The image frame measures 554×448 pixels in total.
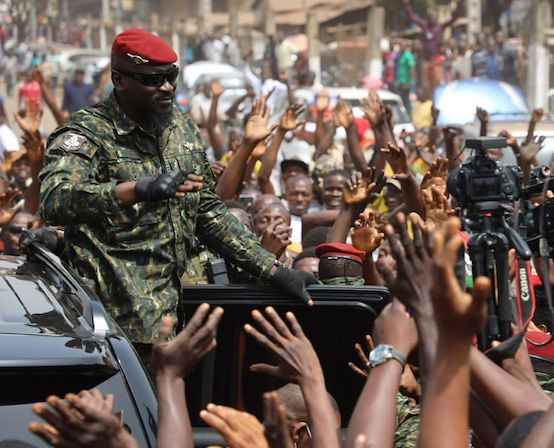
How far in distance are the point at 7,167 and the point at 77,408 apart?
880 cm

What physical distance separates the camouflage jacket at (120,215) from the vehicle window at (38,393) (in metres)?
1.18

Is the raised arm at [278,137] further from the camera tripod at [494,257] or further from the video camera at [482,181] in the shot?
the camera tripod at [494,257]

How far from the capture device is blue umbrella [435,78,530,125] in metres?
15.7

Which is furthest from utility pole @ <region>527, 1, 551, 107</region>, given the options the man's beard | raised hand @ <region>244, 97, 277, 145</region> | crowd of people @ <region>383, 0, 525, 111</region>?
the man's beard

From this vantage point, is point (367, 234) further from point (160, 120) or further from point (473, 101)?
point (473, 101)

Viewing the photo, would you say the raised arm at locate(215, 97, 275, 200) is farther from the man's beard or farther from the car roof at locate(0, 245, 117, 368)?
the car roof at locate(0, 245, 117, 368)

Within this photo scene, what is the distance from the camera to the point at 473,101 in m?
16.0

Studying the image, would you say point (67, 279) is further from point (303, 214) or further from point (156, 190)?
point (303, 214)

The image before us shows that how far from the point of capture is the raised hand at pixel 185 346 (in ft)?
9.98

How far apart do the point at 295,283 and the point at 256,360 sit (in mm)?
316

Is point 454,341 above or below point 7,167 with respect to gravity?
above

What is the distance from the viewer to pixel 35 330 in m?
3.40

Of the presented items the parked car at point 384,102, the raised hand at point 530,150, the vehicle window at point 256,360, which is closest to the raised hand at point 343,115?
the raised hand at point 530,150

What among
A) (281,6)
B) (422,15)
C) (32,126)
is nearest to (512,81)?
(422,15)
